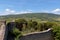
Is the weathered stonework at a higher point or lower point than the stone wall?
higher

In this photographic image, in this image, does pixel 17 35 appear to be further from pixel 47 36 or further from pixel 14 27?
pixel 47 36

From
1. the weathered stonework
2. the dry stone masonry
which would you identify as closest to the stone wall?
A: the dry stone masonry

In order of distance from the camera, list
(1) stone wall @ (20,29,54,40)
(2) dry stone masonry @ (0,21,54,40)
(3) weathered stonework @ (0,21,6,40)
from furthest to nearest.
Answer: (1) stone wall @ (20,29,54,40)
(2) dry stone masonry @ (0,21,54,40)
(3) weathered stonework @ (0,21,6,40)

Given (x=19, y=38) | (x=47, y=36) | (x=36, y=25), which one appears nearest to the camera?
(x=19, y=38)

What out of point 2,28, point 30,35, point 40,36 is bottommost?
point 40,36

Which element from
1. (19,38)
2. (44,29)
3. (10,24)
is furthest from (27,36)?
(44,29)

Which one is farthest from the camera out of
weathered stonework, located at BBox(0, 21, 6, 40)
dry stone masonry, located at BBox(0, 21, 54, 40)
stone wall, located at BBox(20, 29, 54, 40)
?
stone wall, located at BBox(20, 29, 54, 40)

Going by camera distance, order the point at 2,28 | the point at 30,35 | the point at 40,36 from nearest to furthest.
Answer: the point at 2,28
the point at 30,35
the point at 40,36

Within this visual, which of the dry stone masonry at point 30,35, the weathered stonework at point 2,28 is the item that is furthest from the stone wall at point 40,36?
the weathered stonework at point 2,28

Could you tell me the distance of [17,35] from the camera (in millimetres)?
16812

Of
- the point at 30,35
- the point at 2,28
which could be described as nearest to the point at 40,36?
the point at 30,35

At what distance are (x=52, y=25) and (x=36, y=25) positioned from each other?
64.6 inches

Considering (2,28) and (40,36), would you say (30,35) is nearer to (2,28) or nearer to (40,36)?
(40,36)

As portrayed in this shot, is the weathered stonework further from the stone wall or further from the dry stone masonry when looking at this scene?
the stone wall
